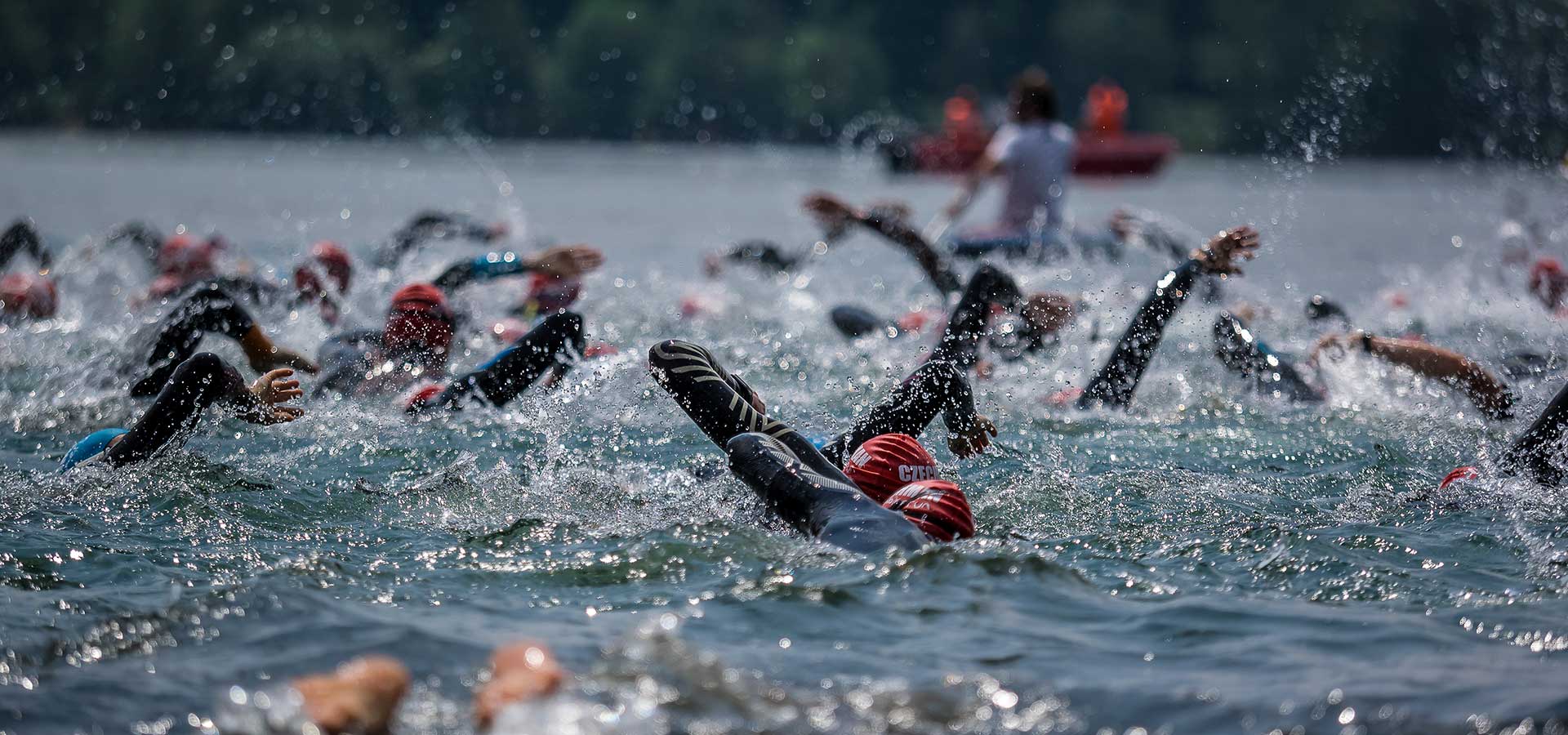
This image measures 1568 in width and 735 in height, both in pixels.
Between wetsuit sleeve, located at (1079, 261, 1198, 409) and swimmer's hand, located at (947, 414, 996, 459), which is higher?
wetsuit sleeve, located at (1079, 261, 1198, 409)

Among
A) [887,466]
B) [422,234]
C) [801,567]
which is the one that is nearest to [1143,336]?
[887,466]

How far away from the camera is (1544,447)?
589 centimetres

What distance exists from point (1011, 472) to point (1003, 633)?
2.16 meters

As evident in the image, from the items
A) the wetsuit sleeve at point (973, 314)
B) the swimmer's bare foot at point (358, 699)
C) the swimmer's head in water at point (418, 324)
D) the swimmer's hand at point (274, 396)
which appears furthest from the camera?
the swimmer's head in water at point (418, 324)

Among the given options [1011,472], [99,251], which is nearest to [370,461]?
[1011,472]

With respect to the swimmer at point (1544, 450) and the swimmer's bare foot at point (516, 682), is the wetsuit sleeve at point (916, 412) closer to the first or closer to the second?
the swimmer at point (1544, 450)

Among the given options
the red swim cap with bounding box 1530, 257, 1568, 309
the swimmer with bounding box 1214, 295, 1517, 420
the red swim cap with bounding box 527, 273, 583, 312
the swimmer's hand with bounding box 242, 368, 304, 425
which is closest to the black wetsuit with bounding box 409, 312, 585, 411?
the swimmer's hand with bounding box 242, 368, 304, 425

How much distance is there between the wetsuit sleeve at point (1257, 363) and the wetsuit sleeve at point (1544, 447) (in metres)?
2.28

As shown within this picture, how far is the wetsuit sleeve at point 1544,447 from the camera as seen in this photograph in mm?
5828

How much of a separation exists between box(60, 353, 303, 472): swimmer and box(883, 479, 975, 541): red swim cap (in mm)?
2455

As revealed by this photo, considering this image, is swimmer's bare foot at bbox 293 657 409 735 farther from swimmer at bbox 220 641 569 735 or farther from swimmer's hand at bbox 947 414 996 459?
swimmer's hand at bbox 947 414 996 459

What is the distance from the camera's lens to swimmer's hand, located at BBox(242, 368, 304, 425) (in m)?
6.09

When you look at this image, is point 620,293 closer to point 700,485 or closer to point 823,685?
point 700,485

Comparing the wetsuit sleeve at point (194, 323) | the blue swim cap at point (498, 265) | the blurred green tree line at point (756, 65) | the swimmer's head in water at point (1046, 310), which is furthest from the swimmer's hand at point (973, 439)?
the blurred green tree line at point (756, 65)
